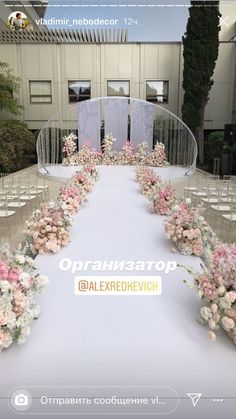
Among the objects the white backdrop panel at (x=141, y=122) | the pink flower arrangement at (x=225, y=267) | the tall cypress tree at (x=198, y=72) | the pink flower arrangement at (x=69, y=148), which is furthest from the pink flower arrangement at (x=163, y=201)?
the tall cypress tree at (x=198, y=72)

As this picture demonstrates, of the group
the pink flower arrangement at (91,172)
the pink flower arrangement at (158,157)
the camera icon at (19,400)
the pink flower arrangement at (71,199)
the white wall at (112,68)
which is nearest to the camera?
the camera icon at (19,400)

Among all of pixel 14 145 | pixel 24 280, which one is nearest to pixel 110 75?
pixel 14 145

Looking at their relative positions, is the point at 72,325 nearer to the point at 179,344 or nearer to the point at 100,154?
the point at 179,344

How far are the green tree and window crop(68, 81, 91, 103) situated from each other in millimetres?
1577

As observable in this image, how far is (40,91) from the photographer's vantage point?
398 inches

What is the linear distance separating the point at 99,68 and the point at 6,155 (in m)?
3.97

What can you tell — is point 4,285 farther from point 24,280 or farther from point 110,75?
point 110,75

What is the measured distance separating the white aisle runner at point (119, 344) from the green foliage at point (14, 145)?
792 centimetres

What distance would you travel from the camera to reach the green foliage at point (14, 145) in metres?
8.70

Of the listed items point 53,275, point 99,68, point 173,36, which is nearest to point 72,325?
point 53,275

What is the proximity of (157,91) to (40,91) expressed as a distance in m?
3.64

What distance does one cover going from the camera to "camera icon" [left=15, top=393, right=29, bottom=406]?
69 centimetres

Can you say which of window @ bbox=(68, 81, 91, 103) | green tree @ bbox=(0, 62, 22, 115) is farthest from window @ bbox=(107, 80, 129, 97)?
green tree @ bbox=(0, 62, 22, 115)

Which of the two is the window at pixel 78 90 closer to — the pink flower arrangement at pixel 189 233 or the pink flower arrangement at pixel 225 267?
the pink flower arrangement at pixel 189 233
